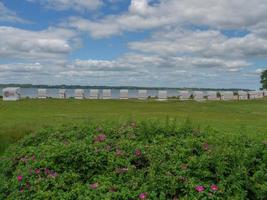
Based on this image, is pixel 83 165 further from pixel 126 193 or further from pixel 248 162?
pixel 248 162

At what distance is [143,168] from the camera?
5.63m

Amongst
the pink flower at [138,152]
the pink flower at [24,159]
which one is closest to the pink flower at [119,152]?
the pink flower at [138,152]

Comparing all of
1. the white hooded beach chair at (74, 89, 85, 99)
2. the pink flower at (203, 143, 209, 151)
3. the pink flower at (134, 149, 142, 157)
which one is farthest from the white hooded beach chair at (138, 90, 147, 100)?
the pink flower at (134, 149, 142, 157)

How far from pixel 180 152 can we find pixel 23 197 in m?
2.19

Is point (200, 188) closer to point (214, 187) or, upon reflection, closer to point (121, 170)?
point (214, 187)

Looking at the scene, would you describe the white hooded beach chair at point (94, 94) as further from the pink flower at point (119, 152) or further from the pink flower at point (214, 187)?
the pink flower at point (214, 187)

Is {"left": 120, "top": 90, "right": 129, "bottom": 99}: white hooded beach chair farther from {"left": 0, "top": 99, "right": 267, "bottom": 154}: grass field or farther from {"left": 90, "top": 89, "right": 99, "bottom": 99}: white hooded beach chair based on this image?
{"left": 0, "top": 99, "right": 267, "bottom": 154}: grass field

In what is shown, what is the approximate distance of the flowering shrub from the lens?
5.00 meters

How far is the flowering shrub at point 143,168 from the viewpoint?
500cm

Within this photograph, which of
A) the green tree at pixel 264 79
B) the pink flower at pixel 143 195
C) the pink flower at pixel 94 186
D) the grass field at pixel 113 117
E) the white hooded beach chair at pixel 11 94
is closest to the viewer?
the pink flower at pixel 143 195

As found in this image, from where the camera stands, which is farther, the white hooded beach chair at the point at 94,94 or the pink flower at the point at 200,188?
the white hooded beach chair at the point at 94,94

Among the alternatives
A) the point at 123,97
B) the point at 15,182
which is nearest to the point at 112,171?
the point at 15,182

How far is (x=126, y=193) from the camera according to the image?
4887 mm

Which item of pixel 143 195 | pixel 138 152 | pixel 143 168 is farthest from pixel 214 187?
pixel 138 152
